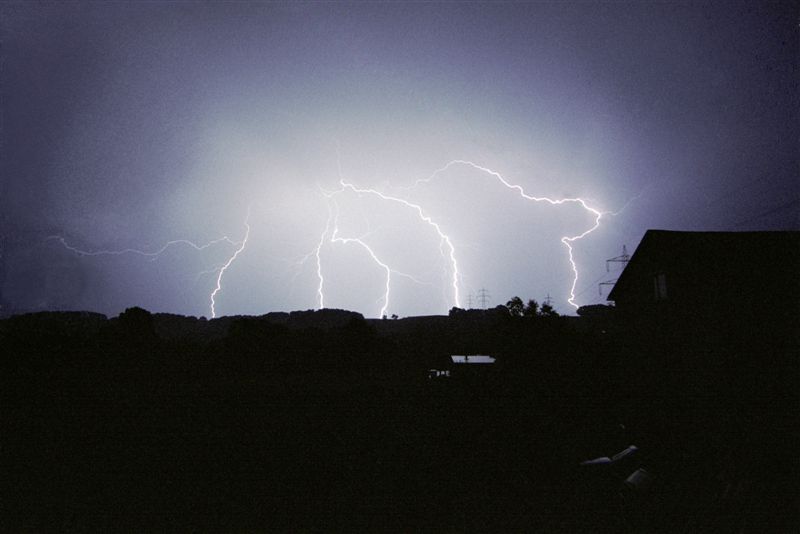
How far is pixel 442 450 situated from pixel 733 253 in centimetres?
1098

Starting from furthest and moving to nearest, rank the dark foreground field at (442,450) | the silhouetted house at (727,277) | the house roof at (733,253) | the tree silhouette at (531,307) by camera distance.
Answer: the tree silhouette at (531,307) → the house roof at (733,253) → the silhouetted house at (727,277) → the dark foreground field at (442,450)

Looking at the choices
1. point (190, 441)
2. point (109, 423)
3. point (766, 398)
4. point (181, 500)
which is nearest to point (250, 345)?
point (109, 423)

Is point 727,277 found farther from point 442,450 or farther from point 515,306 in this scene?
point 515,306

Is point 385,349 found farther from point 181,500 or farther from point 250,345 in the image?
point 181,500

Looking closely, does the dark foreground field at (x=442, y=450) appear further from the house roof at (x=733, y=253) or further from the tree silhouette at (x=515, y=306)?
the tree silhouette at (x=515, y=306)

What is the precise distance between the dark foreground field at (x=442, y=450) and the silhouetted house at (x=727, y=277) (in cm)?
106

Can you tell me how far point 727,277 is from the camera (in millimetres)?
12398

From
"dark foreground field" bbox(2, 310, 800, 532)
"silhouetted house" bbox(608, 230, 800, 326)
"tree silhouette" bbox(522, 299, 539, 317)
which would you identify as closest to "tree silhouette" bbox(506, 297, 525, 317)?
"tree silhouette" bbox(522, 299, 539, 317)

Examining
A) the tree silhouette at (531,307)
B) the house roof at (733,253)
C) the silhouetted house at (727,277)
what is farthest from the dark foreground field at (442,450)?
the tree silhouette at (531,307)

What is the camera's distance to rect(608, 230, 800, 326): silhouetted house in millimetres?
12039

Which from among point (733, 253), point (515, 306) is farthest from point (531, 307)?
point (733, 253)

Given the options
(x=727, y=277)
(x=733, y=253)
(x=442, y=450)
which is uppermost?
(x=733, y=253)

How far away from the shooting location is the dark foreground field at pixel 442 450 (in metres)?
5.48

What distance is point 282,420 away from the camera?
1308 centimetres
